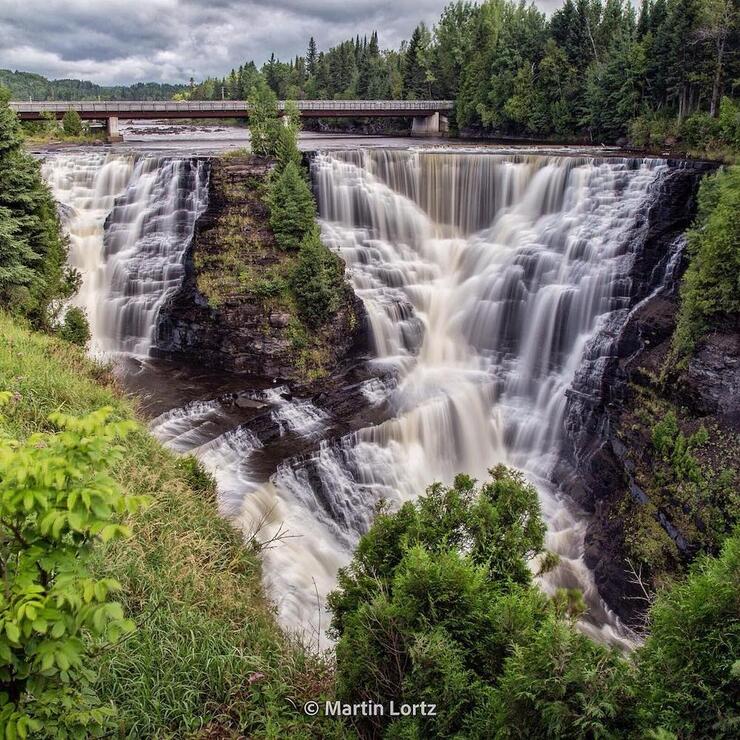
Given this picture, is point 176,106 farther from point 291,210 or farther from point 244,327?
point 244,327

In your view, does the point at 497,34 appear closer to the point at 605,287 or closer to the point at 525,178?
the point at 525,178

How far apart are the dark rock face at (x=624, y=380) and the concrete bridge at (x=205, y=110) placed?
24.0m

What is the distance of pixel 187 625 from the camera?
6.71 meters

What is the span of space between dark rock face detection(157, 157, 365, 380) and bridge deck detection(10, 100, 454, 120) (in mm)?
16217

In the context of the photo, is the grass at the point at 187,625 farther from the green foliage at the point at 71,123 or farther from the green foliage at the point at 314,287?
the green foliage at the point at 71,123

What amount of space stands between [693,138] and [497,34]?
37.2 meters

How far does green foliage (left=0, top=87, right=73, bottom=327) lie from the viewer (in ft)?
55.3

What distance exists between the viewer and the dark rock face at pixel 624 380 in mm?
14484

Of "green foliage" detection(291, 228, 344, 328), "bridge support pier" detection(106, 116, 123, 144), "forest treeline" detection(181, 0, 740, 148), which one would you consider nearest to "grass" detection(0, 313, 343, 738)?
"green foliage" detection(291, 228, 344, 328)

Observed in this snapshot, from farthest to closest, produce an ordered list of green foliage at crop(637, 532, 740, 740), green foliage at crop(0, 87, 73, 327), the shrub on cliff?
the shrub on cliff < green foliage at crop(0, 87, 73, 327) < green foliage at crop(637, 532, 740, 740)

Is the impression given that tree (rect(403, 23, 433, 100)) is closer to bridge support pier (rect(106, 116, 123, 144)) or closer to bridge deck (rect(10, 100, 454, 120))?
bridge deck (rect(10, 100, 454, 120))

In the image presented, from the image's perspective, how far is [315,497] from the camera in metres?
15.2

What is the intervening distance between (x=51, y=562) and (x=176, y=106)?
48642mm

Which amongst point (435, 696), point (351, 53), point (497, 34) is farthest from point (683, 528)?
point (351, 53)
